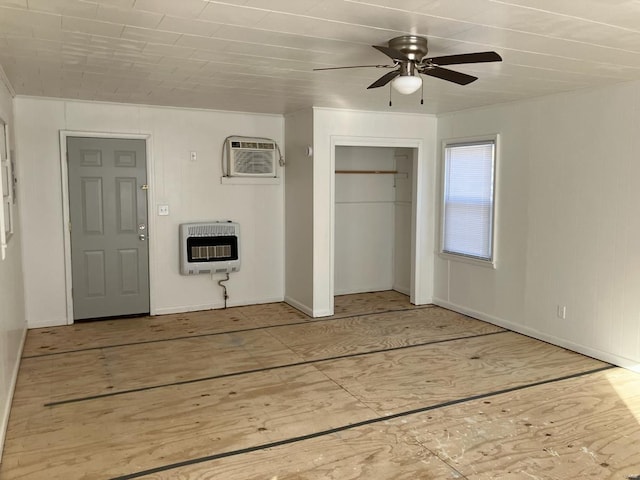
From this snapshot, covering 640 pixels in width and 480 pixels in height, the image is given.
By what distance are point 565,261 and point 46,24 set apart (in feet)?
14.4

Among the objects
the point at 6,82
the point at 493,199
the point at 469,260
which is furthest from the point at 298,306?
the point at 6,82

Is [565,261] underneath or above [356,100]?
underneath

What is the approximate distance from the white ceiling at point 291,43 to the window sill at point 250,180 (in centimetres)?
145

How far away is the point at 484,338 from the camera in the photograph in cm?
524

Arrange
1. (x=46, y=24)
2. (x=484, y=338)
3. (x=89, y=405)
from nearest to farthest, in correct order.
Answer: (x=46, y=24) < (x=89, y=405) < (x=484, y=338)

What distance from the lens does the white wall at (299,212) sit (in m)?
5.98

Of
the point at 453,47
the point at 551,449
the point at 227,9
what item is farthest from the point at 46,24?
the point at 551,449

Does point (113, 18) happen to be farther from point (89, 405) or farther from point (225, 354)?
point (225, 354)

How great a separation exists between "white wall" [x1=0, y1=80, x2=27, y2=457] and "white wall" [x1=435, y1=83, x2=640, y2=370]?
4.43 metres

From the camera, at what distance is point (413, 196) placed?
6504 millimetres

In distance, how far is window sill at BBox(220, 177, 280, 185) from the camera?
629cm

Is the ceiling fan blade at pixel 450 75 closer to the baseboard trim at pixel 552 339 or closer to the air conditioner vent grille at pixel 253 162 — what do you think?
the baseboard trim at pixel 552 339

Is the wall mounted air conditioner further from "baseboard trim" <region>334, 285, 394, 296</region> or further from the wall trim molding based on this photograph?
the wall trim molding

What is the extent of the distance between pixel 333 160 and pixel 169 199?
1874 millimetres
